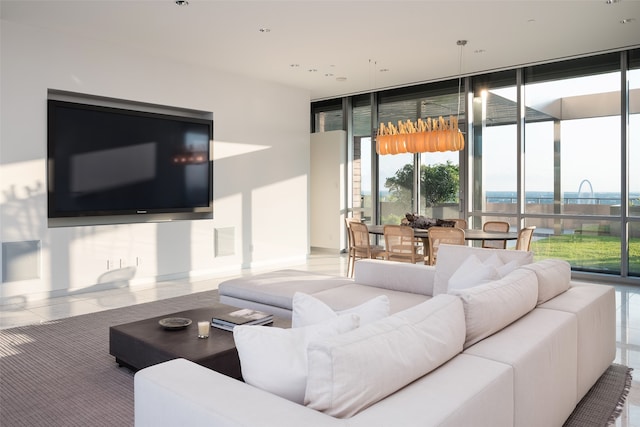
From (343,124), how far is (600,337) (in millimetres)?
7230

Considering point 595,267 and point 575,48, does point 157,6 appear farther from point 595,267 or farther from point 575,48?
point 595,267

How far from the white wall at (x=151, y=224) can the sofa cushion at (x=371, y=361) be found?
500 centimetres

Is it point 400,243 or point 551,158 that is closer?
point 400,243

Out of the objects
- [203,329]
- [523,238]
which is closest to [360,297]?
[203,329]

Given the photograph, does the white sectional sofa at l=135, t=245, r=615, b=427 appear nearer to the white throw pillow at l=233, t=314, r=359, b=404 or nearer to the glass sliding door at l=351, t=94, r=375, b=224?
the white throw pillow at l=233, t=314, r=359, b=404

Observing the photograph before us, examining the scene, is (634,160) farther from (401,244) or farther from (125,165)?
(125,165)

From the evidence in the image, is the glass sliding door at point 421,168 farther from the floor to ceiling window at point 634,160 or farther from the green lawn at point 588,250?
the floor to ceiling window at point 634,160

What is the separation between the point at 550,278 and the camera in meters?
2.67

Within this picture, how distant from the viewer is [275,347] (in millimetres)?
1440

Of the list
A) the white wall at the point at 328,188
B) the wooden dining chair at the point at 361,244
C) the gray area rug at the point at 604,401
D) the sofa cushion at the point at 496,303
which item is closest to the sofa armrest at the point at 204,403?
the sofa cushion at the point at 496,303

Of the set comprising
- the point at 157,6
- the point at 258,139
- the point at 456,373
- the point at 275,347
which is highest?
the point at 157,6

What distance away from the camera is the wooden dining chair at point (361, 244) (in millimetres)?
5859

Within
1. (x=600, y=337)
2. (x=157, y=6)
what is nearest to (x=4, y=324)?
(x=157, y=6)

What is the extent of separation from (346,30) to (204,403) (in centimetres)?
492
